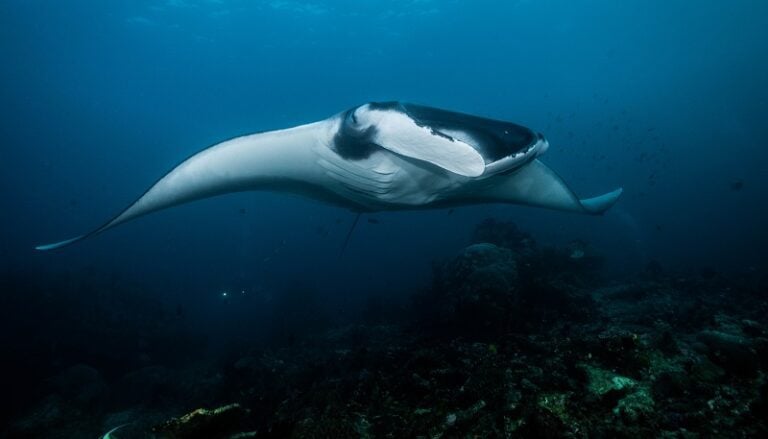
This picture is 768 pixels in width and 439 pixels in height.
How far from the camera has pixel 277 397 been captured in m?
4.37

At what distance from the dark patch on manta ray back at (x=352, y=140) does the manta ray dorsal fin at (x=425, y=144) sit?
0.48 ft

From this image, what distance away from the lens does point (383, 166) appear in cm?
318

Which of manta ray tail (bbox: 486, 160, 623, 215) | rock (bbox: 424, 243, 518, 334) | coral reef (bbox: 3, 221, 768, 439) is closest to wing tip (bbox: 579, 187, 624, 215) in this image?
manta ray tail (bbox: 486, 160, 623, 215)

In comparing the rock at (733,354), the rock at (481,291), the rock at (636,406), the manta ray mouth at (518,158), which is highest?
the manta ray mouth at (518,158)

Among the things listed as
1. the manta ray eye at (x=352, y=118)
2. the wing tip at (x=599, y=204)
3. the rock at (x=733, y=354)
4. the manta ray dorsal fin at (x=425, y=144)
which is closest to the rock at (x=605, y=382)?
the rock at (x=733, y=354)

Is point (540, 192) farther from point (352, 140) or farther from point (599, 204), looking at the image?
point (352, 140)

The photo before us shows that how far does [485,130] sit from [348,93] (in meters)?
55.8

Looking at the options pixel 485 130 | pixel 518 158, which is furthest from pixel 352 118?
pixel 518 158

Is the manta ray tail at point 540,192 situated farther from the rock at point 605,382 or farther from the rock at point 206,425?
the rock at point 206,425

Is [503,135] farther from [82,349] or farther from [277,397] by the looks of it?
[82,349]

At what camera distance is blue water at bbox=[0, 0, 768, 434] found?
28703 mm

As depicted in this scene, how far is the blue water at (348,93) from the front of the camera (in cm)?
2870

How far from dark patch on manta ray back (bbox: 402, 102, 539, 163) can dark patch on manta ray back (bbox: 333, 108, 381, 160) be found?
294mm

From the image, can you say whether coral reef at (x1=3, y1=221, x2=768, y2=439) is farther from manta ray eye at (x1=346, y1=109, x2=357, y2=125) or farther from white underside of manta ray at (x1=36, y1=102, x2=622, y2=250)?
manta ray eye at (x1=346, y1=109, x2=357, y2=125)
